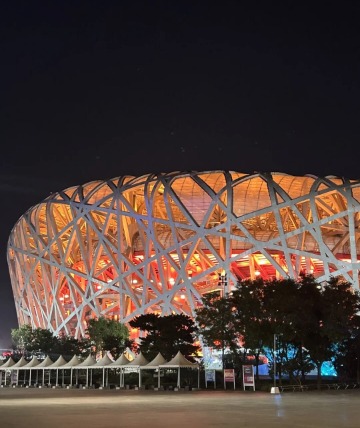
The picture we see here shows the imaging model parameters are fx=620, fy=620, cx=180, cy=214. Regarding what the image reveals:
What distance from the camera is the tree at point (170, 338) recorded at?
48.8m

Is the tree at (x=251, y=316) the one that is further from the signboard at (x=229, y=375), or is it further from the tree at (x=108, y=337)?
the tree at (x=108, y=337)

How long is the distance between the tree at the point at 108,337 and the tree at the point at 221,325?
1213 centimetres

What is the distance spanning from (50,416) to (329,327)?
24.9 meters

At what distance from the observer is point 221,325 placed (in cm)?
4503

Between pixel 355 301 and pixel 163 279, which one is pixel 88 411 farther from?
pixel 163 279

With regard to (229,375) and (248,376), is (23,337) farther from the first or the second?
(248,376)

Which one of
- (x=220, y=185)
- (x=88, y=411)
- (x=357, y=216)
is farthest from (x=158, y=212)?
(x=88, y=411)

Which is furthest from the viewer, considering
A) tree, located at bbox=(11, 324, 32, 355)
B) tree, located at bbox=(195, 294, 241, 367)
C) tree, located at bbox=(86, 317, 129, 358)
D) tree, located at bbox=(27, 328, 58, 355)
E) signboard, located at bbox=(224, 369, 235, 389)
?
tree, located at bbox=(11, 324, 32, 355)

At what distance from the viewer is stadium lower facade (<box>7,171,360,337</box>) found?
59500mm

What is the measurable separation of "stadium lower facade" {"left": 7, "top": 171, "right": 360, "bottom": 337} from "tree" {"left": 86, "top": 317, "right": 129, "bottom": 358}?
5.89 meters

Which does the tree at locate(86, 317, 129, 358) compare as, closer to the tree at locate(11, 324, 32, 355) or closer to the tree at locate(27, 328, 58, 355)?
the tree at locate(27, 328, 58, 355)

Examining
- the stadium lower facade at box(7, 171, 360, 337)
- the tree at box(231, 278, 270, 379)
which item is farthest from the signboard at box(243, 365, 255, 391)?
the stadium lower facade at box(7, 171, 360, 337)

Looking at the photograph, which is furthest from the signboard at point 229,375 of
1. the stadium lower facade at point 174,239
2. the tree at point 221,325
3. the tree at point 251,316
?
the stadium lower facade at point 174,239

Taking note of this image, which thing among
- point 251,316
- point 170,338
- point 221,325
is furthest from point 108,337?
point 251,316
